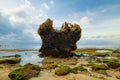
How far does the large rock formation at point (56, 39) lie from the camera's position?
71.1 meters

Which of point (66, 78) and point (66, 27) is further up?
point (66, 27)

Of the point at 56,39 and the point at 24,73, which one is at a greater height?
the point at 56,39

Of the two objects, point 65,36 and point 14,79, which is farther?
point 65,36

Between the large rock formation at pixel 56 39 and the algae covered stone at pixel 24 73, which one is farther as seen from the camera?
the large rock formation at pixel 56 39

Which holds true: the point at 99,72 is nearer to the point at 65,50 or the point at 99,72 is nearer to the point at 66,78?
the point at 66,78

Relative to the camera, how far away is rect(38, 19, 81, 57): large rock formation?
71.1 m

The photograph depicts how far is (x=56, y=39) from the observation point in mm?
72500

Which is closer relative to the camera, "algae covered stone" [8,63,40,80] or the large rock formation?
"algae covered stone" [8,63,40,80]

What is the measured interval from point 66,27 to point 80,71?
118 feet

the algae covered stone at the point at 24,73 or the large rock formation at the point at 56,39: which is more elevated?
the large rock formation at the point at 56,39

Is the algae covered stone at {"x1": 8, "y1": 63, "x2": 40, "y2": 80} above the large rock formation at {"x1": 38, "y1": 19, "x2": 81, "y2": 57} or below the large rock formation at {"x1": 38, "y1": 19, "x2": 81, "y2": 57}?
below

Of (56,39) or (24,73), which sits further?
(56,39)

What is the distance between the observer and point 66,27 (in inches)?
2879

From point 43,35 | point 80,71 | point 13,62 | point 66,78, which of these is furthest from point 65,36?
point 66,78
